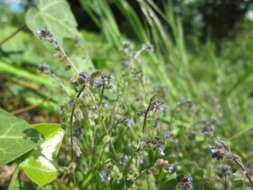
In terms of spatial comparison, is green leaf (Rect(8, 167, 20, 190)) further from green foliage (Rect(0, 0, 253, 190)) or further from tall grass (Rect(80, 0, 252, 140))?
tall grass (Rect(80, 0, 252, 140))

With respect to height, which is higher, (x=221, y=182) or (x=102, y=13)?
(x=102, y=13)

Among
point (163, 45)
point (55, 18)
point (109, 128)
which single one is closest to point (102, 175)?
point (109, 128)

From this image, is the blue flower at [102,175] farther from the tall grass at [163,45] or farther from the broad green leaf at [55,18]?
the tall grass at [163,45]

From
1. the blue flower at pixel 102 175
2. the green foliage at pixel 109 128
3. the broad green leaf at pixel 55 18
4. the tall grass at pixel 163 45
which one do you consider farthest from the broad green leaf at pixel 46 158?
the tall grass at pixel 163 45

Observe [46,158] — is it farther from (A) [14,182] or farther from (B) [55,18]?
(B) [55,18]

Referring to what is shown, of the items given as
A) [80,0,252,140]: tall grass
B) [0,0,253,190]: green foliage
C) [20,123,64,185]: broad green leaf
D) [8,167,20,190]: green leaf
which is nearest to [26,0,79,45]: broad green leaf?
[0,0,253,190]: green foliage

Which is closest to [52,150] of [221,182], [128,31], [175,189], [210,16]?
[175,189]

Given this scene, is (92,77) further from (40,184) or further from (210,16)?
(210,16)
